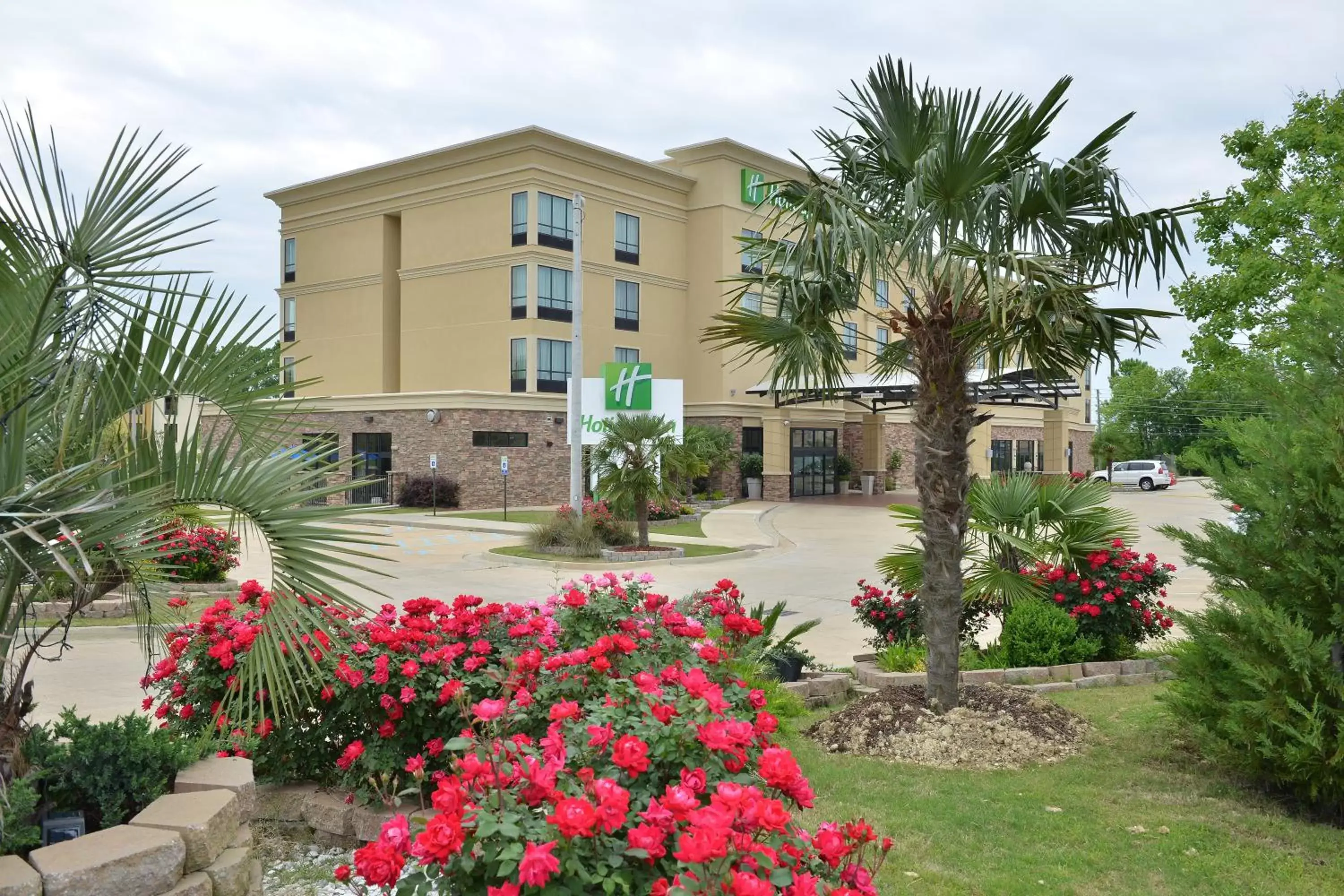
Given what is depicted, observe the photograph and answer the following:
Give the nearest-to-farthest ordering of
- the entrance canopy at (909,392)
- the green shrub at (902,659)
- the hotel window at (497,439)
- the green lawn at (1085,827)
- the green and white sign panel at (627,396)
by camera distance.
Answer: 1. the green lawn at (1085,827)
2. the green shrub at (902,659)
3. the entrance canopy at (909,392)
4. the green and white sign panel at (627,396)
5. the hotel window at (497,439)

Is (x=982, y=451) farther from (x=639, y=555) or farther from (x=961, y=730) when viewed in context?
(x=961, y=730)

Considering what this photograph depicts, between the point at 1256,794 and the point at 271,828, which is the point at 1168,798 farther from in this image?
the point at 271,828

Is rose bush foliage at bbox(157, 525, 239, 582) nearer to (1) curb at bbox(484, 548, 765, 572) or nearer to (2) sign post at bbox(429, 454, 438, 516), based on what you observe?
(1) curb at bbox(484, 548, 765, 572)

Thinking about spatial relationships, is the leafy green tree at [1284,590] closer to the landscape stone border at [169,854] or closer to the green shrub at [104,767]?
the landscape stone border at [169,854]

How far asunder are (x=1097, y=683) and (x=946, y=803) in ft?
14.4

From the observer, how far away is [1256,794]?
5855mm

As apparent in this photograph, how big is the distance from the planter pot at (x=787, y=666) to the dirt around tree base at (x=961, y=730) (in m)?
1.09

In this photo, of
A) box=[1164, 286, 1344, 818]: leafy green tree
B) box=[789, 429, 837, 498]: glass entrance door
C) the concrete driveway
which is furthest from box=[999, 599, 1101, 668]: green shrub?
box=[789, 429, 837, 498]: glass entrance door

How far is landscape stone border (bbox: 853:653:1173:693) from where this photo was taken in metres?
8.95

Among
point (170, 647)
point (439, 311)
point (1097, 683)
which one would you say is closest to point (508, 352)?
point (439, 311)

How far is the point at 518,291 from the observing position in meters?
37.9

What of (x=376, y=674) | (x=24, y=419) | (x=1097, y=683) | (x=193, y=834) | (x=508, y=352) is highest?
(x=508, y=352)

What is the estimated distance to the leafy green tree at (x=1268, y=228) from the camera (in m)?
17.1

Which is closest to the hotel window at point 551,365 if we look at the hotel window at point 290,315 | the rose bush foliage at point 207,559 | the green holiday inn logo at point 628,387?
the green holiday inn logo at point 628,387
